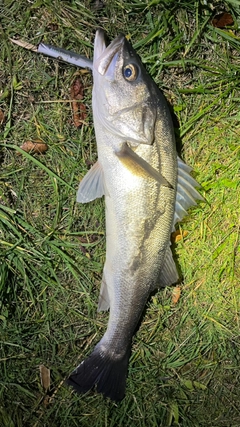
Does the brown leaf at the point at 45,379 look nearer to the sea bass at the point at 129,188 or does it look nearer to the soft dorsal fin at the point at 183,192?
the sea bass at the point at 129,188

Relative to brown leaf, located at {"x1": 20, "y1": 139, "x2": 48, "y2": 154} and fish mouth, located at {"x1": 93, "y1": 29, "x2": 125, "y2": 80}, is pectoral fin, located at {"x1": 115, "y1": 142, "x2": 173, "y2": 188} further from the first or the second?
brown leaf, located at {"x1": 20, "y1": 139, "x2": 48, "y2": 154}

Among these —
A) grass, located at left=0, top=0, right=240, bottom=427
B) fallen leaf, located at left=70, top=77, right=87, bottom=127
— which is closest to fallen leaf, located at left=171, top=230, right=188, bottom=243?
grass, located at left=0, top=0, right=240, bottom=427

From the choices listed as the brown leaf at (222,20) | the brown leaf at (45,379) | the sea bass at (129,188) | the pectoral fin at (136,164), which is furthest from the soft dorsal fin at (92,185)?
the brown leaf at (222,20)

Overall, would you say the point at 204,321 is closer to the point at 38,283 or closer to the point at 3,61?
the point at 38,283

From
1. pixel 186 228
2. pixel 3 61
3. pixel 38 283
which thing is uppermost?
pixel 3 61

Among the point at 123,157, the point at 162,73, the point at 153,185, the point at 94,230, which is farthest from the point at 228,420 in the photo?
the point at 162,73

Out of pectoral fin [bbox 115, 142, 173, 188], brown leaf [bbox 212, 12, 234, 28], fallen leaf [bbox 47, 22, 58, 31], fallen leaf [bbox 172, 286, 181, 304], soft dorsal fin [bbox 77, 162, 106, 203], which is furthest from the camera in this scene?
fallen leaf [bbox 172, 286, 181, 304]
